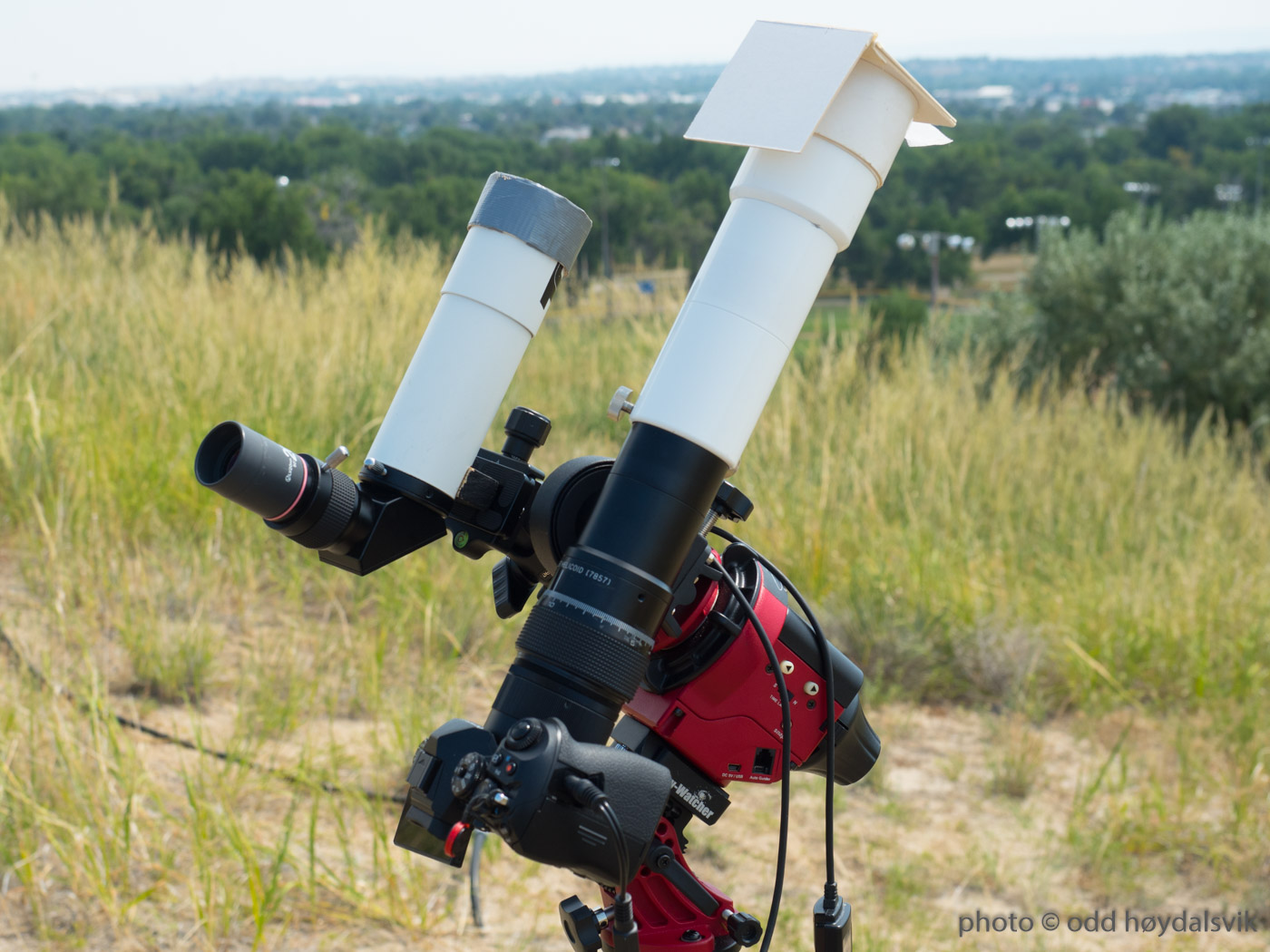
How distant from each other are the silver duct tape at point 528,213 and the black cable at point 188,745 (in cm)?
172

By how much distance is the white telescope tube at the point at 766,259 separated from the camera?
0.92 m

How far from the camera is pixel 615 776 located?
850 millimetres

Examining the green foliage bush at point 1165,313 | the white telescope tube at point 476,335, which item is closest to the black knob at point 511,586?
the white telescope tube at point 476,335

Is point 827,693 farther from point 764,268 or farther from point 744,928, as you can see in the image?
point 764,268

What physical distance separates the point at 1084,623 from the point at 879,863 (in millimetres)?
1396

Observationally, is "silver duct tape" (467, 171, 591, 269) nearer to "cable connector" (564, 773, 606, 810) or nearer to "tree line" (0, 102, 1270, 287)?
"cable connector" (564, 773, 606, 810)

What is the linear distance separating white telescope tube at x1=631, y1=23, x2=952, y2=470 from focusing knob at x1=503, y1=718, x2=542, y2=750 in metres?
0.29

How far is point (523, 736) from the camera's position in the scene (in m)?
0.82

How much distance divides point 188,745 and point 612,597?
2.31 metres

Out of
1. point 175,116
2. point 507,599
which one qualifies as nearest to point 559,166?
point 507,599

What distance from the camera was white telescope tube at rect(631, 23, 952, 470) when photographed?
3.00 ft

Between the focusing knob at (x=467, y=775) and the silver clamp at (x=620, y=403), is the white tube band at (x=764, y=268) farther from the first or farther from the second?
the focusing knob at (x=467, y=775)

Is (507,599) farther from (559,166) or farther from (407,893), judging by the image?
(559,166)

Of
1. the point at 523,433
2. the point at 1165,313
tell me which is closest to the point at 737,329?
the point at 523,433
